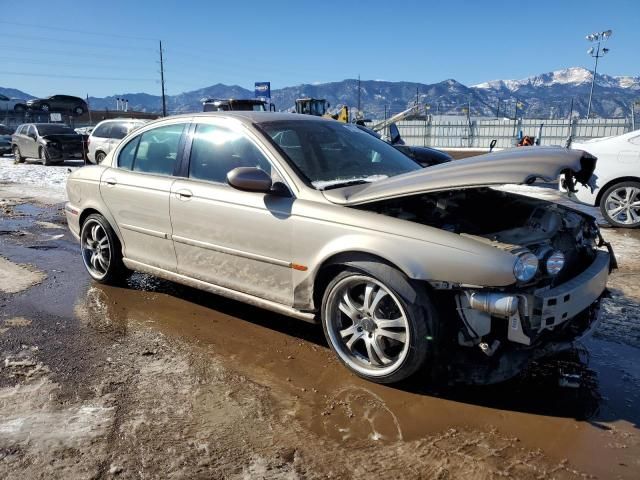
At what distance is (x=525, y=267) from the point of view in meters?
2.70

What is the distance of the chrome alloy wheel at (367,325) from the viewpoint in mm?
3049

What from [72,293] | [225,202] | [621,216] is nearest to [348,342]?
[225,202]

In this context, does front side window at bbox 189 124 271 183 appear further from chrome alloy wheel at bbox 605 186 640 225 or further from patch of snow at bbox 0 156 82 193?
patch of snow at bbox 0 156 82 193

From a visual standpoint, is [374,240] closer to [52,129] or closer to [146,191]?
[146,191]

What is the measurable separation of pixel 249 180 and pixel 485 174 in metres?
1.49

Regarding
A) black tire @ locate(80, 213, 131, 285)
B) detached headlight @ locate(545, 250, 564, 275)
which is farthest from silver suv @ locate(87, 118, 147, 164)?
detached headlight @ locate(545, 250, 564, 275)

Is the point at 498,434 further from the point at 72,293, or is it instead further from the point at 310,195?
the point at 72,293

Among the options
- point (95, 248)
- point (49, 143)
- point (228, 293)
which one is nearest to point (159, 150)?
point (95, 248)

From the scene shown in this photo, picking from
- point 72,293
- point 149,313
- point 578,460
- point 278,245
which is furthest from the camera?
point 72,293

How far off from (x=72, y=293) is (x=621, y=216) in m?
7.44

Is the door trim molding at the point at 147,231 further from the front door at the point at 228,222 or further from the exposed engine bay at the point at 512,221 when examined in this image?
the exposed engine bay at the point at 512,221

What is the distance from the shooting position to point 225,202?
149 inches

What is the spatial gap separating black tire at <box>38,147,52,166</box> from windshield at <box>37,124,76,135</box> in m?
0.73

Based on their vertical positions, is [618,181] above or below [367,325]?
above
